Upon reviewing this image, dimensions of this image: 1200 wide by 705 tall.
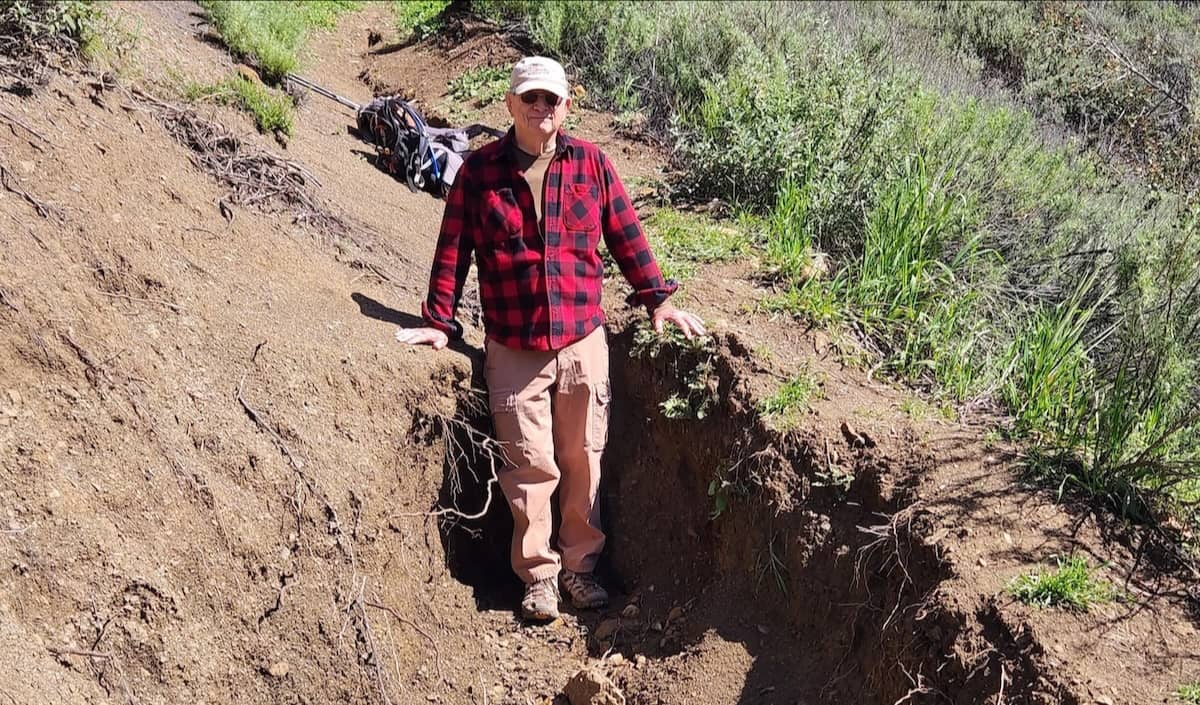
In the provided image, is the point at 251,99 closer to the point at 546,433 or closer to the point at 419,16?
the point at 546,433

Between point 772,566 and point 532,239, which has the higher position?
point 532,239

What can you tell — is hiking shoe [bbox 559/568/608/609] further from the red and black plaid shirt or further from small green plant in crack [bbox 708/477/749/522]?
the red and black plaid shirt

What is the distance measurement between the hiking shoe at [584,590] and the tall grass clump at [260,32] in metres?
4.41

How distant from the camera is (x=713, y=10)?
8484mm

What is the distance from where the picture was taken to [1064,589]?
319 centimetres

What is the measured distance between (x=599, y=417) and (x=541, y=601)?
0.80 m

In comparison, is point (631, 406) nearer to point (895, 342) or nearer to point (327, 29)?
point (895, 342)

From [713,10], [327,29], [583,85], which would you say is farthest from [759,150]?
[327,29]

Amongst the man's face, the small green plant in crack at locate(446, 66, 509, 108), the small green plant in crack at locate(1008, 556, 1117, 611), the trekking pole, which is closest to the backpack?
the trekking pole

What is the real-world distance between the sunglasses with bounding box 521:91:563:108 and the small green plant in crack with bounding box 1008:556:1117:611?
2236mm

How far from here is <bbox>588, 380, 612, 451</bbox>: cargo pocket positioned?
434 cm

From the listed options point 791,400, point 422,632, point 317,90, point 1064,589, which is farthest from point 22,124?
point 1064,589

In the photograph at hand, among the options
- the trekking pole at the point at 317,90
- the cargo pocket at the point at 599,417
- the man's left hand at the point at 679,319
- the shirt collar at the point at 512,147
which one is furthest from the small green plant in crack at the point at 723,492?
the trekking pole at the point at 317,90

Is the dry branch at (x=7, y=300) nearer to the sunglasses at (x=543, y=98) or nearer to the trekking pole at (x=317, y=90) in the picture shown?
Answer: the sunglasses at (x=543, y=98)
